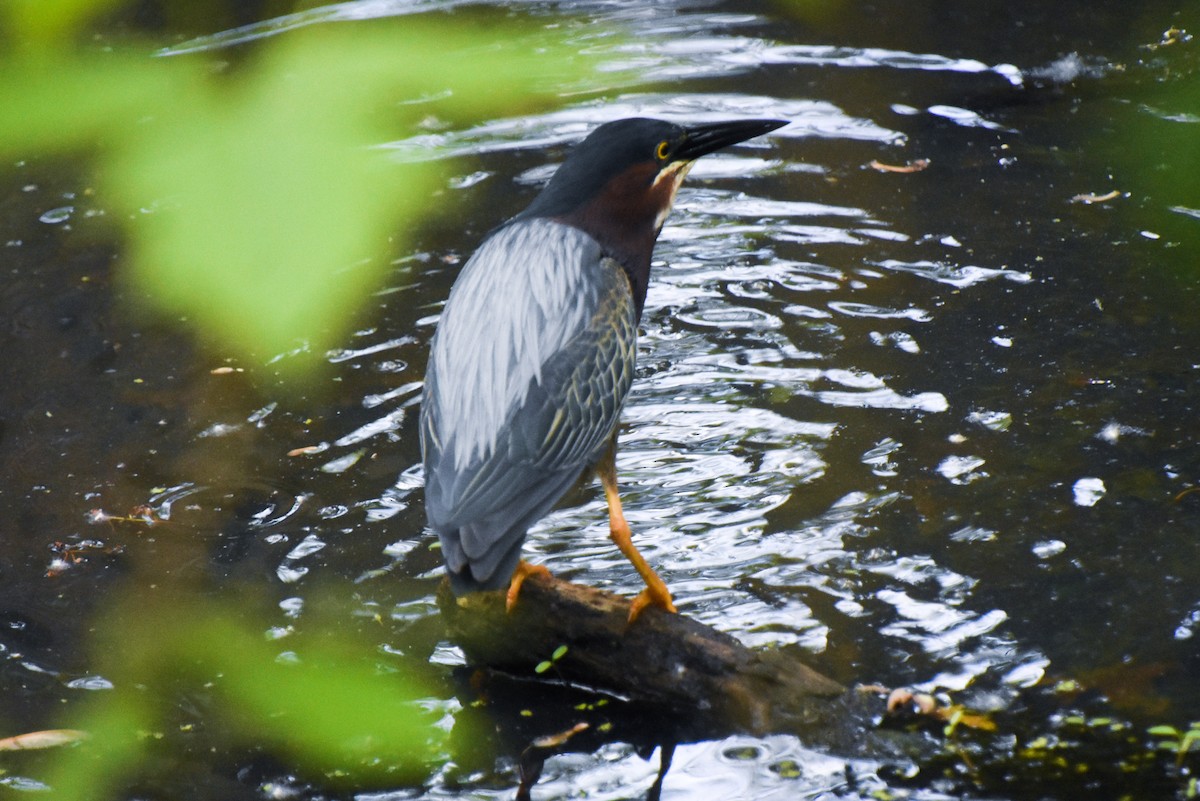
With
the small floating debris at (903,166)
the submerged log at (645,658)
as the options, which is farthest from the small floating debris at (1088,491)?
the small floating debris at (903,166)

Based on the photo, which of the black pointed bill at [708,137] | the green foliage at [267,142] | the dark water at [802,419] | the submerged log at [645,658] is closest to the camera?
the submerged log at [645,658]

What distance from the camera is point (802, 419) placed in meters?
5.18

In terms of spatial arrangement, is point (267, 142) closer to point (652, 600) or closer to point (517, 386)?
point (517, 386)

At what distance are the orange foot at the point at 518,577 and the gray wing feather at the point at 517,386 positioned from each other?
12.5 inches

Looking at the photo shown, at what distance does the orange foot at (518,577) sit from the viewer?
3910 mm

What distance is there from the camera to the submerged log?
11.7ft

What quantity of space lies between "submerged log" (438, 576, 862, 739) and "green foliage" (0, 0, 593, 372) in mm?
2303

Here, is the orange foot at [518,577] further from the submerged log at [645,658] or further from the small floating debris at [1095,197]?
the small floating debris at [1095,197]

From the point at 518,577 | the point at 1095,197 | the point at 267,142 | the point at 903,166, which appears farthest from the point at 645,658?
the point at 267,142

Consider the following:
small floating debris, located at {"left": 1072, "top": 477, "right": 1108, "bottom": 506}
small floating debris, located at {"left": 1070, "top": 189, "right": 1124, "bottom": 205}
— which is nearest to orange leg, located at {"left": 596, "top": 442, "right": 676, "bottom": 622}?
small floating debris, located at {"left": 1072, "top": 477, "right": 1108, "bottom": 506}

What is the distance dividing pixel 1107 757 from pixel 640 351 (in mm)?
2858

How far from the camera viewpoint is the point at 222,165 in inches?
295

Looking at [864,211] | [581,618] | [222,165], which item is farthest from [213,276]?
[581,618]

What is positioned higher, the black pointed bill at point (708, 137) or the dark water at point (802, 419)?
the black pointed bill at point (708, 137)
